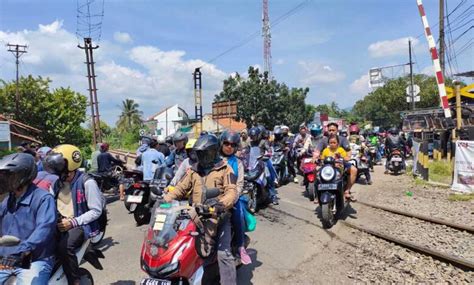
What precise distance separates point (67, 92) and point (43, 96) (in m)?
1.96

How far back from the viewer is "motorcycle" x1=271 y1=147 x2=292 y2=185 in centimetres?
1117

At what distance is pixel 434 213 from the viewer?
8.18 metres

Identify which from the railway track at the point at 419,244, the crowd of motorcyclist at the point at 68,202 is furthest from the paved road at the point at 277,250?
the crowd of motorcyclist at the point at 68,202

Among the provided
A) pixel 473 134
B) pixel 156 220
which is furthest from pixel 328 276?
pixel 473 134

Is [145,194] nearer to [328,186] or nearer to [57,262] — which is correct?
[328,186]

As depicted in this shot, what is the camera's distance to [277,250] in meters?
5.91

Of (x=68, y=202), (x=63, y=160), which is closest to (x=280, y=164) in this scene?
(x=68, y=202)

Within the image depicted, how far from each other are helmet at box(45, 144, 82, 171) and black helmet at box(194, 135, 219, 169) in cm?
121

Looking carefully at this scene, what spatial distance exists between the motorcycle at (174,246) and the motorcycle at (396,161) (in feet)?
41.1

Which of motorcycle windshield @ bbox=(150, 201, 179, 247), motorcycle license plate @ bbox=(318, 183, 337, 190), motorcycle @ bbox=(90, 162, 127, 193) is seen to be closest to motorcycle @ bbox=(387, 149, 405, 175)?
motorcycle license plate @ bbox=(318, 183, 337, 190)

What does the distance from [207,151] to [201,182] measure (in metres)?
0.37

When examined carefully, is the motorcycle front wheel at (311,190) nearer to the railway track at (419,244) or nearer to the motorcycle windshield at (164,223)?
the railway track at (419,244)

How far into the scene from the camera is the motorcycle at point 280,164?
11.2 meters

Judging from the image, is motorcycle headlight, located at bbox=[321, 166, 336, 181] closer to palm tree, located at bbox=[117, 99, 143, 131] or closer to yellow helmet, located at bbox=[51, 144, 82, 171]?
yellow helmet, located at bbox=[51, 144, 82, 171]
